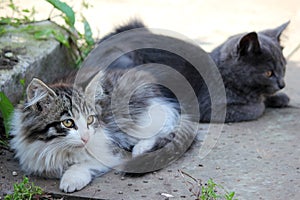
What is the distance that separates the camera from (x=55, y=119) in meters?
3.23

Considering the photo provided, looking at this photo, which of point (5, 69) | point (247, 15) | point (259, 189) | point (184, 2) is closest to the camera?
point (259, 189)

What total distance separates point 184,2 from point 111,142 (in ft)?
14.7

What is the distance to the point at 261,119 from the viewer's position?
4422 mm

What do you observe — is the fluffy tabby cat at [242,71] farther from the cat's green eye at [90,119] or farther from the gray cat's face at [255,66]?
the cat's green eye at [90,119]

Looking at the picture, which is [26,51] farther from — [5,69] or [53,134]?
[53,134]

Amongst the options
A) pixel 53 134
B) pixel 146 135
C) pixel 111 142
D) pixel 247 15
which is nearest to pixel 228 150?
pixel 146 135

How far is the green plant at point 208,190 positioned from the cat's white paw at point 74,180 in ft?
1.97

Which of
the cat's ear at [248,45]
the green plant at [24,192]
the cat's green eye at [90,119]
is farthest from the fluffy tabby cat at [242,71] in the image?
the green plant at [24,192]

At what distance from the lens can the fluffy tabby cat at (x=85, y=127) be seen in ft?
10.6

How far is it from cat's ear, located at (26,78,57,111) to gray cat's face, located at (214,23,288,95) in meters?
1.72

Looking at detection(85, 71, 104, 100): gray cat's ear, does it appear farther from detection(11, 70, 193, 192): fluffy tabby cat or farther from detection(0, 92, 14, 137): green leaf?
detection(0, 92, 14, 137): green leaf

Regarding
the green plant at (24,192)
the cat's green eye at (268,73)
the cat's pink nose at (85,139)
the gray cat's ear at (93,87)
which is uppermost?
the gray cat's ear at (93,87)

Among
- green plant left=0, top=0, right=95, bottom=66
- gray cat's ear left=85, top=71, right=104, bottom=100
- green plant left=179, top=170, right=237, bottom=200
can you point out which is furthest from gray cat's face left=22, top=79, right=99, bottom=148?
green plant left=0, top=0, right=95, bottom=66

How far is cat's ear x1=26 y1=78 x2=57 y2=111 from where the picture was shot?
3154mm
